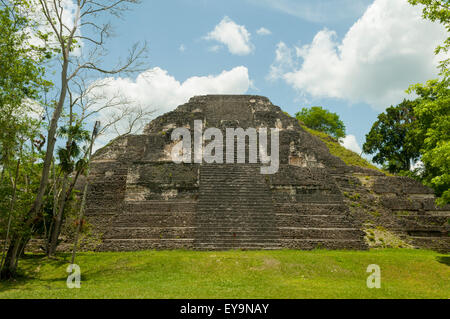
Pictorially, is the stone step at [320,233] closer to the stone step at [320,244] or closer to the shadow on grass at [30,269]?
the stone step at [320,244]

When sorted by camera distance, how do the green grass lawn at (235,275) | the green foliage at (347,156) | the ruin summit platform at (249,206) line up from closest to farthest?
1. the green grass lawn at (235,275)
2. the ruin summit platform at (249,206)
3. the green foliage at (347,156)

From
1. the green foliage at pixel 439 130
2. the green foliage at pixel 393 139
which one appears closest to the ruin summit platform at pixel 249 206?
the green foliage at pixel 439 130

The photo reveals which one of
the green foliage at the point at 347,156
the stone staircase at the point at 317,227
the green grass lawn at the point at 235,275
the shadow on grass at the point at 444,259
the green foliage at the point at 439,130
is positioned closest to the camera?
the green grass lawn at the point at 235,275

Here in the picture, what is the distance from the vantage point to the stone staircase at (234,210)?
36.4ft

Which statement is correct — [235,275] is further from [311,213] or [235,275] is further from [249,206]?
[311,213]

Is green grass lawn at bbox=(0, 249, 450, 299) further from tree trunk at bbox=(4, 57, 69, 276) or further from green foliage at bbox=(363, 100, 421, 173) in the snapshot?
green foliage at bbox=(363, 100, 421, 173)

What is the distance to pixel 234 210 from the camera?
40.6 ft

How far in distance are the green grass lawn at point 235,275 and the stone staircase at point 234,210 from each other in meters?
0.80

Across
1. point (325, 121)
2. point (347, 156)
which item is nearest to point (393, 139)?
point (347, 156)

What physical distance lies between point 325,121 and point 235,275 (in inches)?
1416

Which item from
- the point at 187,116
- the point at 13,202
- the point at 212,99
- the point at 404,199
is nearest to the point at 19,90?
the point at 13,202

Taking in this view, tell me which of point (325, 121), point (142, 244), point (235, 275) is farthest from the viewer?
point (325, 121)

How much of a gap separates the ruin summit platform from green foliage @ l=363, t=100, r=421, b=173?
10.3 m

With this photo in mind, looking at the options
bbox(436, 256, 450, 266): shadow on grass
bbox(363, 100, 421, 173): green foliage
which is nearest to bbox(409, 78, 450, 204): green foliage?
bbox(436, 256, 450, 266): shadow on grass
